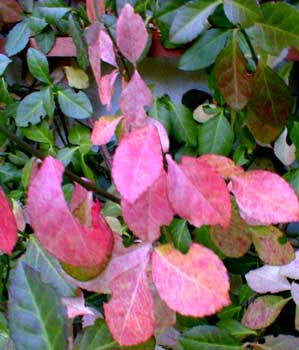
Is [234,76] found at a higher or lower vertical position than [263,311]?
higher

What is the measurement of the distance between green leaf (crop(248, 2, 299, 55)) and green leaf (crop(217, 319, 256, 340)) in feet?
1.13

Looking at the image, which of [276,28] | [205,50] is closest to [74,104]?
[205,50]

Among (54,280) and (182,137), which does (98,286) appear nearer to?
(54,280)

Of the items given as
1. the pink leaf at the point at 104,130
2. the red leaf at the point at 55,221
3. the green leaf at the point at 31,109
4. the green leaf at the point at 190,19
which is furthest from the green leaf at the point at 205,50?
the red leaf at the point at 55,221

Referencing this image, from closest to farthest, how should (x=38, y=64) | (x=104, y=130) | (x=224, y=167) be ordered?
(x=224, y=167) < (x=104, y=130) < (x=38, y=64)

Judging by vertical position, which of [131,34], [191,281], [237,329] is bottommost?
[237,329]

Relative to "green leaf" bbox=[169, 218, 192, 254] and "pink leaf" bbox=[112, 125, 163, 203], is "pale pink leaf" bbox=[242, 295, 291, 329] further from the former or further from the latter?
"pink leaf" bbox=[112, 125, 163, 203]

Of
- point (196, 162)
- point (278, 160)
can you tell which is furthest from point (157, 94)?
point (196, 162)

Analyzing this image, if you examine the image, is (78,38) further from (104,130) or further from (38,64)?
(104,130)

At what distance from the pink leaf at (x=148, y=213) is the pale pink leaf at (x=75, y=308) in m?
0.13

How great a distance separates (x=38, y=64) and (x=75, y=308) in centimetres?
48

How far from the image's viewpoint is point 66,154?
0.84 meters

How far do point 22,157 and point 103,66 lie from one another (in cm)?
22

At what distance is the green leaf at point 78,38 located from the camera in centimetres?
78
